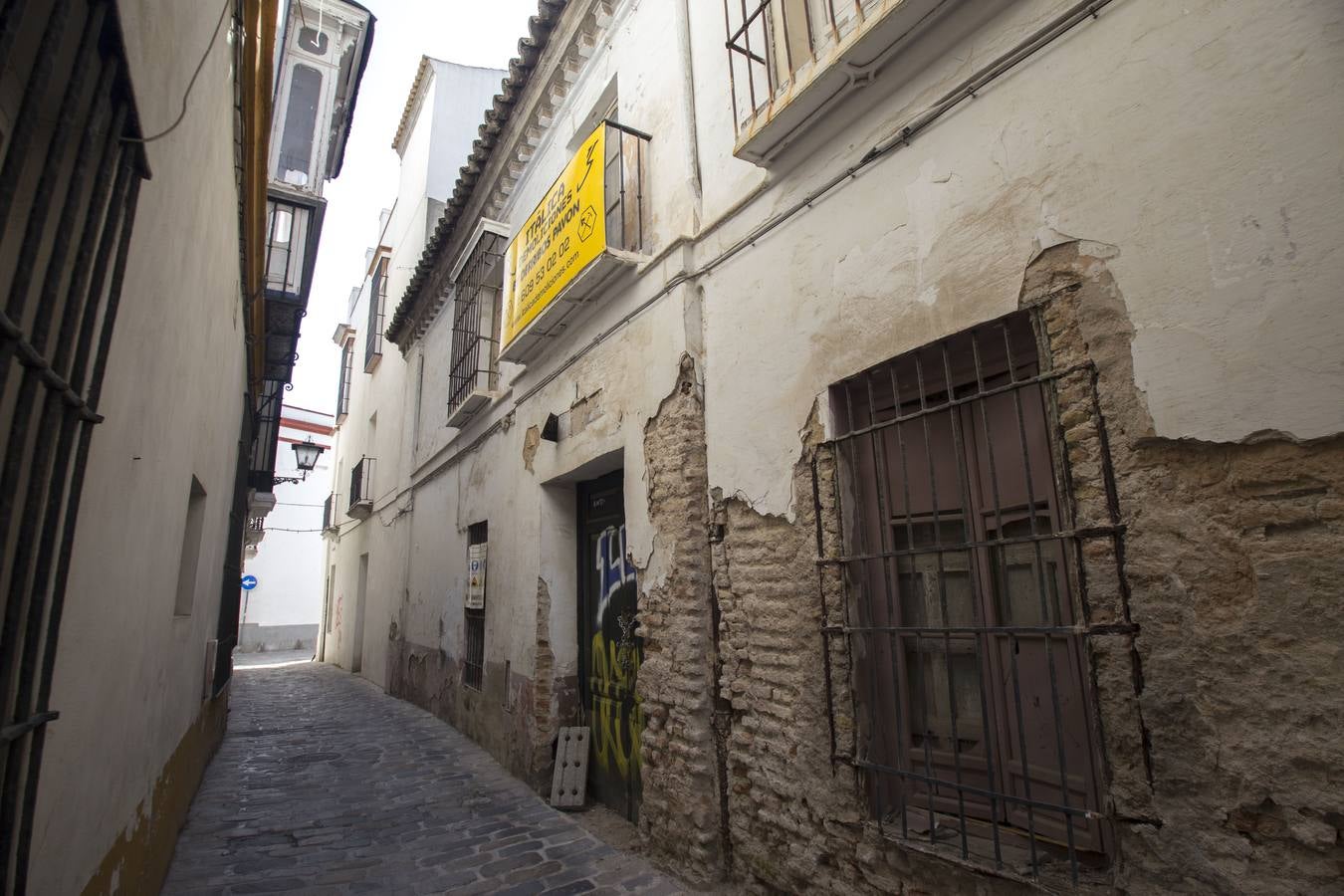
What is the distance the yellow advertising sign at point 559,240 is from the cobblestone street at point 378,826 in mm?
3696

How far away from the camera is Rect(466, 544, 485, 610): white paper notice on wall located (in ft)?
24.2

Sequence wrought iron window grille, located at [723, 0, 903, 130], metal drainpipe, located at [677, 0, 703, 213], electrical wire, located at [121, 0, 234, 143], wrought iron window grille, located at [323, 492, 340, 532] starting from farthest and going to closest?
wrought iron window grille, located at [323, 492, 340, 532] < metal drainpipe, located at [677, 0, 703, 213] < wrought iron window grille, located at [723, 0, 903, 130] < electrical wire, located at [121, 0, 234, 143]

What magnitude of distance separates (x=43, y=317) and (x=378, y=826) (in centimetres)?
459

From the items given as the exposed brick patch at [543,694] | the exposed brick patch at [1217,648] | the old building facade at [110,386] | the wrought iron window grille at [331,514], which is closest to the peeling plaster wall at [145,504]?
the old building facade at [110,386]

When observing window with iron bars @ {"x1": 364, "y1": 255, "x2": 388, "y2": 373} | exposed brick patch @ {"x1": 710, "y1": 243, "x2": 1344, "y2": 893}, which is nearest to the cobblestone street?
exposed brick patch @ {"x1": 710, "y1": 243, "x2": 1344, "y2": 893}

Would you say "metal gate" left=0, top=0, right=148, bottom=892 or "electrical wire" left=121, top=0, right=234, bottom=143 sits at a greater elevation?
"electrical wire" left=121, top=0, right=234, bottom=143

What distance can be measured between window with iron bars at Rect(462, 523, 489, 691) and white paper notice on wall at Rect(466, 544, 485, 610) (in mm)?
77

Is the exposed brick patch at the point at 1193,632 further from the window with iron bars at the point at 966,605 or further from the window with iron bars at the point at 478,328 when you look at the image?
the window with iron bars at the point at 478,328

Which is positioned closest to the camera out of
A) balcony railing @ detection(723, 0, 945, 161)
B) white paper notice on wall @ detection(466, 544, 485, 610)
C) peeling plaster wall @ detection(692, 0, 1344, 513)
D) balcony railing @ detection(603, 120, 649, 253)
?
peeling plaster wall @ detection(692, 0, 1344, 513)

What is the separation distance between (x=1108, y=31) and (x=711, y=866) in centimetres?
391

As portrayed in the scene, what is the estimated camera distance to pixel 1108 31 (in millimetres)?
2398

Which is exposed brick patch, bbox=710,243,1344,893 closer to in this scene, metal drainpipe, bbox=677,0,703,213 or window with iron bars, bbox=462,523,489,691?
metal drainpipe, bbox=677,0,703,213

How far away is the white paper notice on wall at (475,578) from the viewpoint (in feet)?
24.2

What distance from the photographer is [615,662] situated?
5285 millimetres
